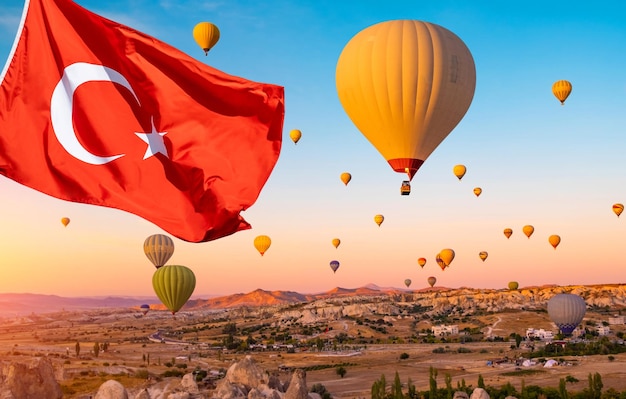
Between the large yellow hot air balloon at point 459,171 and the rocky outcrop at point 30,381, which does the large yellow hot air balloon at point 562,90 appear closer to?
the large yellow hot air balloon at point 459,171

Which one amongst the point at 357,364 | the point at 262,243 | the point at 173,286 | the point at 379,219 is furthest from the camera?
the point at 379,219

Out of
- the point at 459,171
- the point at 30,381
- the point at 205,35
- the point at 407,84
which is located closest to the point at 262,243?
the point at 459,171

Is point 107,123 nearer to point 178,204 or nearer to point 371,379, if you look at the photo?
point 178,204

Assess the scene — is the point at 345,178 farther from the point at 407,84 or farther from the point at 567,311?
the point at 407,84

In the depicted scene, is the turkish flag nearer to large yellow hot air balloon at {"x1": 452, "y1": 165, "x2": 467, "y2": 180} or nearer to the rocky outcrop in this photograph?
the rocky outcrop

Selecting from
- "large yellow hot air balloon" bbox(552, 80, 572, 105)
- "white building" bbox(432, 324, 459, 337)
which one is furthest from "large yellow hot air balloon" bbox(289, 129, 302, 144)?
"white building" bbox(432, 324, 459, 337)

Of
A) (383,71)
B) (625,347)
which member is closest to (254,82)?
(383,71)
